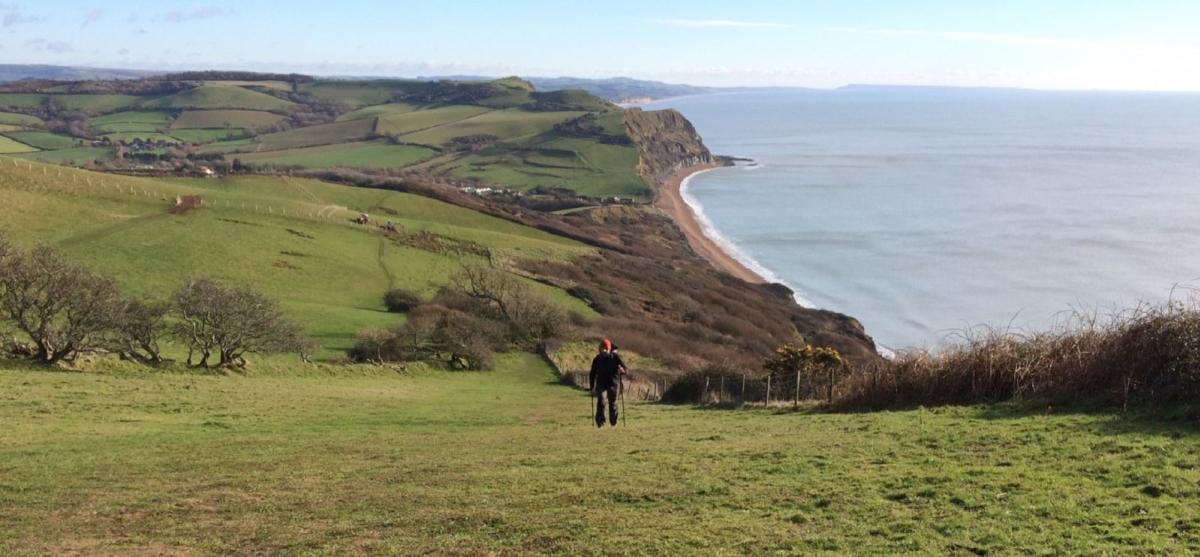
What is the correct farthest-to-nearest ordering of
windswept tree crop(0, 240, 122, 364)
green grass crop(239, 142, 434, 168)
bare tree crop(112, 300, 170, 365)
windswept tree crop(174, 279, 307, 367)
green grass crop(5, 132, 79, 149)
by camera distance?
green grass crop(239, 142, 434, 168) < green grass crop(5, 132, 79, 149) < windswept tree crop(174, 279, 307, 367) < bare tree crop(112, 300, 170, 365) < windswept tree crop(0, 240, 122, 364)

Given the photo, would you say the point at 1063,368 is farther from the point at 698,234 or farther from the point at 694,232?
the point at 694,232

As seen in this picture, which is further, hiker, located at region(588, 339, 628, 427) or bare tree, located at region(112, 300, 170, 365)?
bare tree, located at region(112, 300, 170, 365)

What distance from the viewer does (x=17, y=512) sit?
41.5 ft

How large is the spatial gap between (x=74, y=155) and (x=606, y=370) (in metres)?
159

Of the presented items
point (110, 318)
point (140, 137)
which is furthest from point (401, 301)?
point (140, 137)

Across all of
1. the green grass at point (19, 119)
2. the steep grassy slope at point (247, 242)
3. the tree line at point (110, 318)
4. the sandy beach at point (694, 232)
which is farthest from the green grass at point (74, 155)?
the tree line at point (110, 318)

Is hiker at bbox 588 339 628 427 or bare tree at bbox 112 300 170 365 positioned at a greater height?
hiker at bbox 588 339 628 427

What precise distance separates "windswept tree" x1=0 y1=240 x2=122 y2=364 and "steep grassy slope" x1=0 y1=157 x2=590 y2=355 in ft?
37.3

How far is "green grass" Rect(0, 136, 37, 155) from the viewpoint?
476 feet

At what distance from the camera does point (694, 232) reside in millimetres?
117938

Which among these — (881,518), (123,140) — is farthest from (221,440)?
(123,140)

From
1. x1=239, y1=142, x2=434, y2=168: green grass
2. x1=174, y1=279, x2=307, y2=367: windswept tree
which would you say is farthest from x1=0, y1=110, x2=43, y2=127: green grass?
x1=174, y1=279, x2=307, y2=367: windswept tree

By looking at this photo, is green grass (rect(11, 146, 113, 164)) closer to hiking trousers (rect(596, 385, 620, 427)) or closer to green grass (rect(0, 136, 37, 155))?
green grass (rect(0, 136, 37, 155))

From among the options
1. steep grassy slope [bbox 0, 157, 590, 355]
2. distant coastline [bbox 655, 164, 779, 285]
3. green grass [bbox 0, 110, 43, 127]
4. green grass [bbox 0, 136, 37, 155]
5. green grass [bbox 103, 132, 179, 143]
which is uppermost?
green grass [bbox 0, 110, 43, 127]
